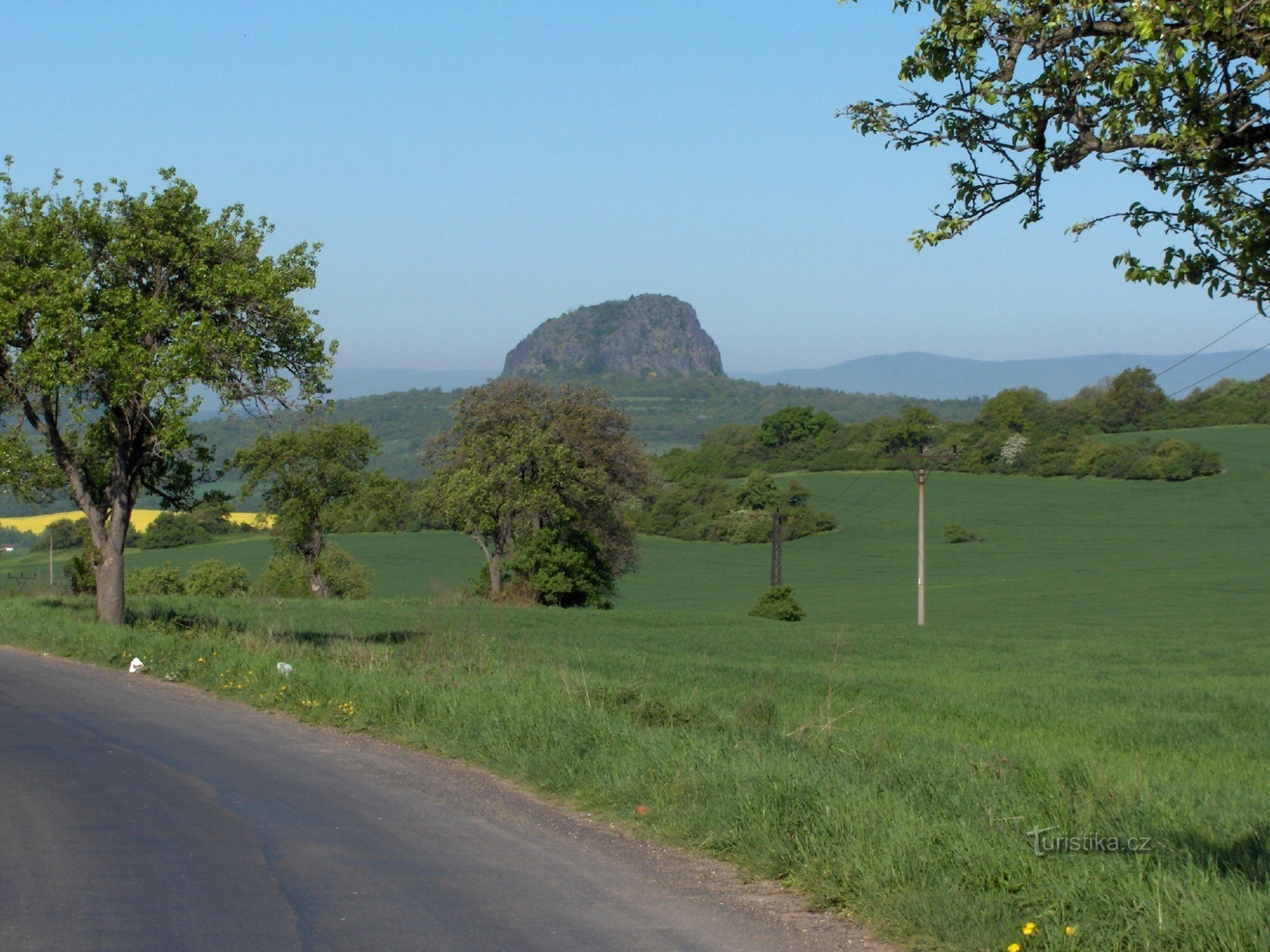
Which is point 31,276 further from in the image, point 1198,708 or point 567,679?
point 1198,708

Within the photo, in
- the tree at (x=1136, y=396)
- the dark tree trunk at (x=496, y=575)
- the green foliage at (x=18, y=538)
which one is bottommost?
the green foliage at (x=18, y=538)

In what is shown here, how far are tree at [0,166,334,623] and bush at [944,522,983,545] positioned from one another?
78.2 meters

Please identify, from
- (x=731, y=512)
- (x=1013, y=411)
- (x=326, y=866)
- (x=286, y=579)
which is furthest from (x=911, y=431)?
(x=326, y=866)

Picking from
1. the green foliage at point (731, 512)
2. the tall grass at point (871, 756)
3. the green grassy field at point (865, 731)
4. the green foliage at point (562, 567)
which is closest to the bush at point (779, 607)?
the green grassy field at point (865, 731)

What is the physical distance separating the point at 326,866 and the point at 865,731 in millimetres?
7525

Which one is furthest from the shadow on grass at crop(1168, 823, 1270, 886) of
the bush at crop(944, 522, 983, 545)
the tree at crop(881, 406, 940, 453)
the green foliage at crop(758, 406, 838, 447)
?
the green foliage at crop(758, 406, 838, 447)

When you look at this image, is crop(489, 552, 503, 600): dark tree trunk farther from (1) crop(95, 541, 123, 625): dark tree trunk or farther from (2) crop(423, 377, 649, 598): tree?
(1) crop(95, 541, 123, 625): dark tree trunk

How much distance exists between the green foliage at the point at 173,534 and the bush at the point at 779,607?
67.9m

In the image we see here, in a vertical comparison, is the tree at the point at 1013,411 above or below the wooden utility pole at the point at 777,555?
above

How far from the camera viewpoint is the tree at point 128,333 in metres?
20.0

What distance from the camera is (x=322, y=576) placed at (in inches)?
2371

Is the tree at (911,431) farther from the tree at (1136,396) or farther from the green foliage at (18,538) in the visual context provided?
the green foliage at (18,538)

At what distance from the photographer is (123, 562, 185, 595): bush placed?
218ft

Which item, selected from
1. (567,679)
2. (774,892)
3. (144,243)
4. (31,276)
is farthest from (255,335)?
(774,892)
